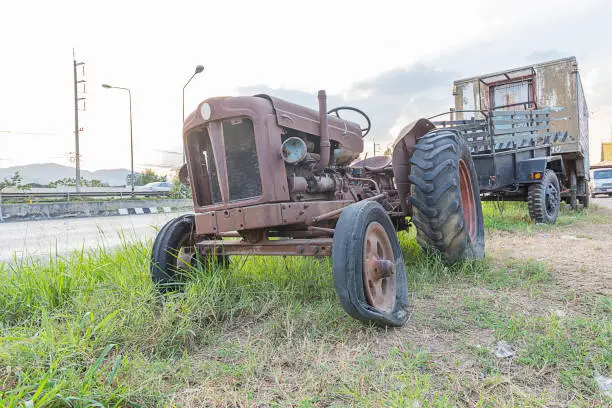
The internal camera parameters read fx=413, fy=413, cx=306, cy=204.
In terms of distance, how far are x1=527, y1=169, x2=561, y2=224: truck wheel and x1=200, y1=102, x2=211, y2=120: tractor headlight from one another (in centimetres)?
597

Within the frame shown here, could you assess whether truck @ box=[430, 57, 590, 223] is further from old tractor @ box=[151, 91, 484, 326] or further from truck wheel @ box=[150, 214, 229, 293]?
truck wheel @ box=[150, 214, 229, 293]

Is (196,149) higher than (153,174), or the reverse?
(153,174)

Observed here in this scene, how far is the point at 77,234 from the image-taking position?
741cm

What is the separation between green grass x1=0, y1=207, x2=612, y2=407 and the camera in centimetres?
168

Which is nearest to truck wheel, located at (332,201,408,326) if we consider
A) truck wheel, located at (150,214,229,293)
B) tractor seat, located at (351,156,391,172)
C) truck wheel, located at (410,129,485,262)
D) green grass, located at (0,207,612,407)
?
green grass, located at (0,207,612,407)

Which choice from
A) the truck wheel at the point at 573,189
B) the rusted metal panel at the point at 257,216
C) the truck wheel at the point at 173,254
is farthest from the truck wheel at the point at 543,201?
the truck wheel at the point at 173,254

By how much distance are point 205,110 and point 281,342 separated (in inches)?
60.0

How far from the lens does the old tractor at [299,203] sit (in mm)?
2422

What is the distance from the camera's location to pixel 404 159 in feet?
12.2

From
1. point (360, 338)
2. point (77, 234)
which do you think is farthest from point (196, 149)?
point (77, 234)

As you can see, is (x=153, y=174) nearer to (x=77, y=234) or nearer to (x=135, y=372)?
(x=77, y=234)

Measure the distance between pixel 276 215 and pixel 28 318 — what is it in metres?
1.69

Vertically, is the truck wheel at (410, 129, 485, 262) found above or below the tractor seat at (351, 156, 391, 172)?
below

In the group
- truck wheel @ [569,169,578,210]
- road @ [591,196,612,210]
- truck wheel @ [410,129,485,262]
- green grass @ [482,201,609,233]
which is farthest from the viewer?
road @ [591,196,612,210]
